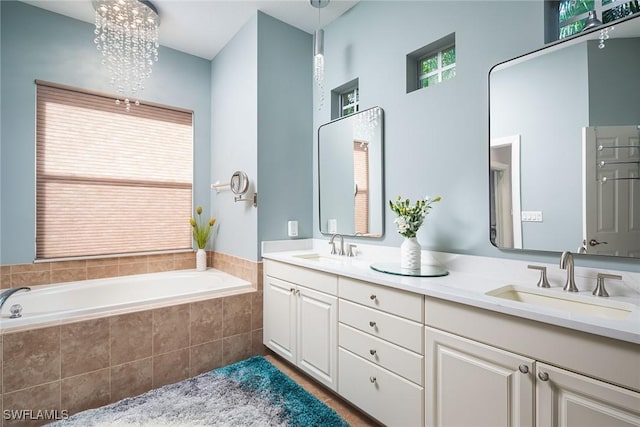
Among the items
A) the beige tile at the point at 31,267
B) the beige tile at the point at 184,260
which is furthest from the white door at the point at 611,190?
the beige tile at the point at 31,267

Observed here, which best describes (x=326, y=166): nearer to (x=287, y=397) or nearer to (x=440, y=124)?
(x=440, y=124)

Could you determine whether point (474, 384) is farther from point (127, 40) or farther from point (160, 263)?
point (127, 40)

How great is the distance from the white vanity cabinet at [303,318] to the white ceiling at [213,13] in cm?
215

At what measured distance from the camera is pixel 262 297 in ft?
8.34

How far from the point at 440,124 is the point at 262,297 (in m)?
1.93

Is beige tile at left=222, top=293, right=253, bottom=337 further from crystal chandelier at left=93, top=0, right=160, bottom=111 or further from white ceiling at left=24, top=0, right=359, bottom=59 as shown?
Result: white ceiling at left=24, top=0, right=359, bottom=59

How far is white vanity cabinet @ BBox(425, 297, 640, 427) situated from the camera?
868 mm

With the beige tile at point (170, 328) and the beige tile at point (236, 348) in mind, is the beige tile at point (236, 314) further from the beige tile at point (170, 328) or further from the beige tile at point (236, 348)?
the beige tile at point (170, 328)

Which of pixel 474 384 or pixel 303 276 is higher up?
pixel 303 276

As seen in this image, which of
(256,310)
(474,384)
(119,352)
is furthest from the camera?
(256,310)

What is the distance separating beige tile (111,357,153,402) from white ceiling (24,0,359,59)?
2761mm

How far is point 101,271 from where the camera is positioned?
270 cm

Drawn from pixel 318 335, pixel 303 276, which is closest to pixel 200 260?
pixel 303 276

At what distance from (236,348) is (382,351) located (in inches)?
54.9
